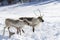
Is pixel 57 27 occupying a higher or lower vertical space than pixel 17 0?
higher

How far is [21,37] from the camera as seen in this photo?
753 centimetres

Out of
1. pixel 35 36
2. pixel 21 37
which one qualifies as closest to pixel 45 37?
pixel 35 36

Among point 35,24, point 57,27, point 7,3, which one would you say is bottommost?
point 7,3

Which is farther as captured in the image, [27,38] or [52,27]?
[52,27]

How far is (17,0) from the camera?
22.2 m

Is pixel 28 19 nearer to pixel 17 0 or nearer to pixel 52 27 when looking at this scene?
pixel 52 27

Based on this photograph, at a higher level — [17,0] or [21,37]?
[21,37]

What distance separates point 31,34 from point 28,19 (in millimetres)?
673

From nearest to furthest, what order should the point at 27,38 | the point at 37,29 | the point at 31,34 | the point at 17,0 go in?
1. the point at 27,38
2. the point at 31,34
3. the point at 37,29
4. the point at 17,0

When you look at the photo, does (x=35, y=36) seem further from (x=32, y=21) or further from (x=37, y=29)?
(x=37, y=29)

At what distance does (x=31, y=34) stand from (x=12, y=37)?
2.70 ft

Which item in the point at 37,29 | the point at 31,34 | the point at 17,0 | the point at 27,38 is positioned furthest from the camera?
the point at 17,0

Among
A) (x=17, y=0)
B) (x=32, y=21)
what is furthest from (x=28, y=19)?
(x=17, y=0)

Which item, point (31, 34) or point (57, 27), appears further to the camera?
point (57, 27)
